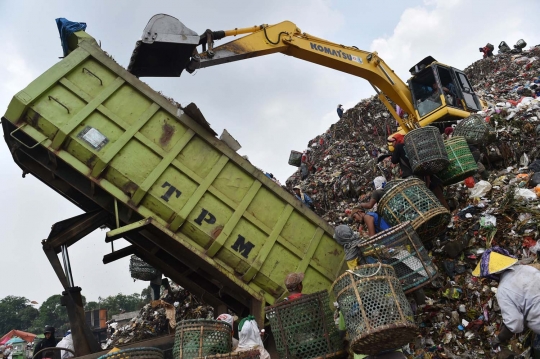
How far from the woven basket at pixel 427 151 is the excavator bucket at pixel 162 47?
2.75 metres

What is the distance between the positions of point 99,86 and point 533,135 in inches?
218

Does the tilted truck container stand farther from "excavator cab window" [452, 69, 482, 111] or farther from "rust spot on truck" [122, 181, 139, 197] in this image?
"excavator cab window" [452, 69, 482, 111]

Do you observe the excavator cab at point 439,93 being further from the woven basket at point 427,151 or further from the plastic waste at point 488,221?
the plastic waste at point 488,221

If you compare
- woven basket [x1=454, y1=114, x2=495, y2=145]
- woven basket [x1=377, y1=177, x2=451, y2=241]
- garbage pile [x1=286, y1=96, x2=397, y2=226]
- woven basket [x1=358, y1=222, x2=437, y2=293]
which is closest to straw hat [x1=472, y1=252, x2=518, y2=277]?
woven basket [x1=358, y1=222, x2=437, y2=293]

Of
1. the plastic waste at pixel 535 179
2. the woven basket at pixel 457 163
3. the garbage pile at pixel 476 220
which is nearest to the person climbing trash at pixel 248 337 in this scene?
the garbage pile at pixel 476 220

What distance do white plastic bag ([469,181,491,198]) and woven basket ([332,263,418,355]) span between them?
2853 millimetres

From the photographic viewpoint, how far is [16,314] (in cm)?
4141

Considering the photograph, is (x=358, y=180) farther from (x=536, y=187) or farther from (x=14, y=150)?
(x=14, y=150)

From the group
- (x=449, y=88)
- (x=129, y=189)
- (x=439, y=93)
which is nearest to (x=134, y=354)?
(x=129, y=189)

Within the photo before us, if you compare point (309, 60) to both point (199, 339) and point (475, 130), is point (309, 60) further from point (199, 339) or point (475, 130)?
point (199, 339)

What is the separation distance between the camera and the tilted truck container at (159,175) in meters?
3.88

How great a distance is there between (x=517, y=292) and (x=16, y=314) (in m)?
48.4

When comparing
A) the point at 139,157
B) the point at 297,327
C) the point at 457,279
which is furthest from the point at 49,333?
the point at 457,279

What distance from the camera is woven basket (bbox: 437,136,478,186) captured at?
16.2 feet
